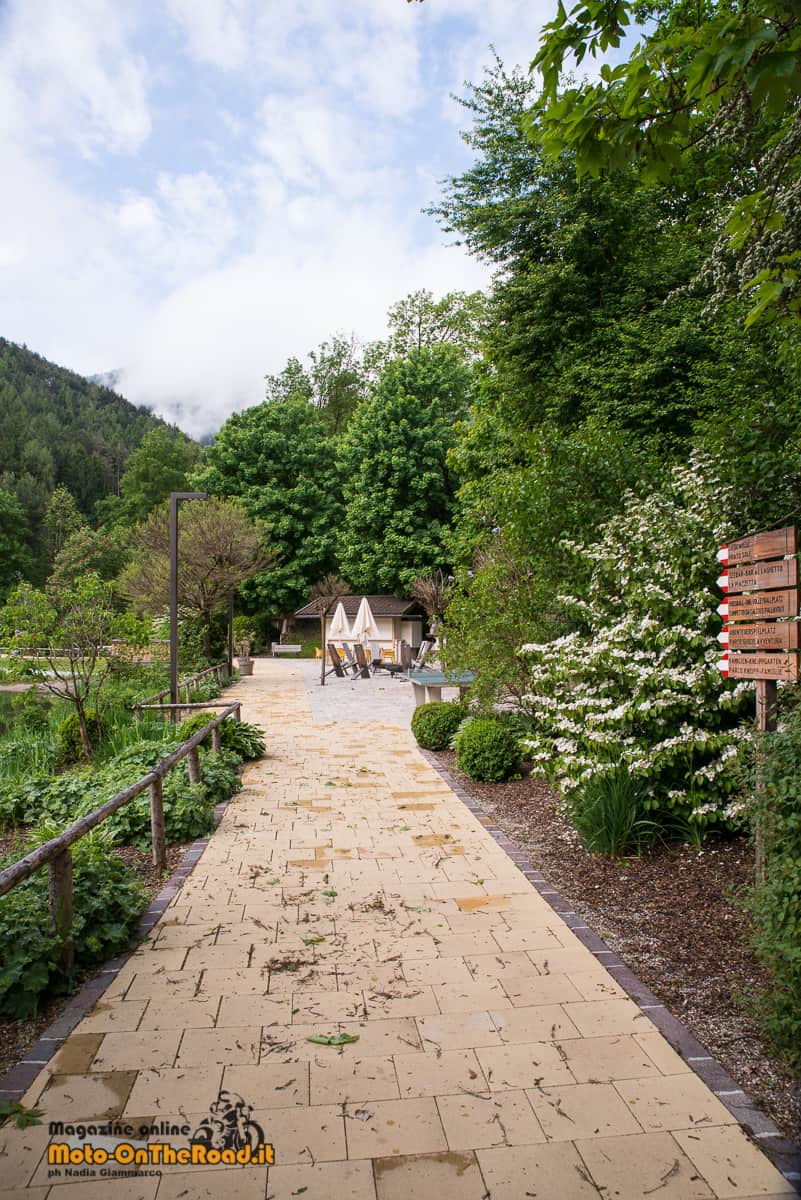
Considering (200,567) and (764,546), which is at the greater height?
(200,567)

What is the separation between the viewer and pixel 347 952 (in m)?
3.65

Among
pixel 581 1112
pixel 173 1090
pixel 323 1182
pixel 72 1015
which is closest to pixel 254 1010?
pixel 173 1090

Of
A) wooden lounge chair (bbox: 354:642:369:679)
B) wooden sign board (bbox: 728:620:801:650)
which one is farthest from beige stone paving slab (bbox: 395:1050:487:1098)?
wooden lounge chair (bbox: 354:642:369:679)

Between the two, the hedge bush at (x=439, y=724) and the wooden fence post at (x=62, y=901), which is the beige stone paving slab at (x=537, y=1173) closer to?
the wooden fence post at (x=62, y=901)

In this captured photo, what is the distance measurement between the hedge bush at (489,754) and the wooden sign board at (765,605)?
3813mm

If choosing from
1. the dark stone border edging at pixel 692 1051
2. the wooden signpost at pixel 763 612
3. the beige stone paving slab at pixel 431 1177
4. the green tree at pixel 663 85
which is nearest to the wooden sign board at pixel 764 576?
the wooden signpost at pixel 763 612

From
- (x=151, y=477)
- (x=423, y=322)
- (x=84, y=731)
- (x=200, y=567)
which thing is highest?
(x=423, y=322)

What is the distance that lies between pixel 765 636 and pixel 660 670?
1.12 m

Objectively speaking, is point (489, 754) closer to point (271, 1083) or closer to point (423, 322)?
point (271, 1083)

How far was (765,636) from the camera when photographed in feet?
12.2

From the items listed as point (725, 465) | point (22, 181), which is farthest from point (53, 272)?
point (725, 465)

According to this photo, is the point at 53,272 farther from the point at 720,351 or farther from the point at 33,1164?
the point at 33,1164

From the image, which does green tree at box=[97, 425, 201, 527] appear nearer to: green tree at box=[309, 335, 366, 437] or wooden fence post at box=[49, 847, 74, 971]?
green tree at box=[309, 335, 366, 437]

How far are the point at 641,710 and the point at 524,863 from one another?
1323mm
